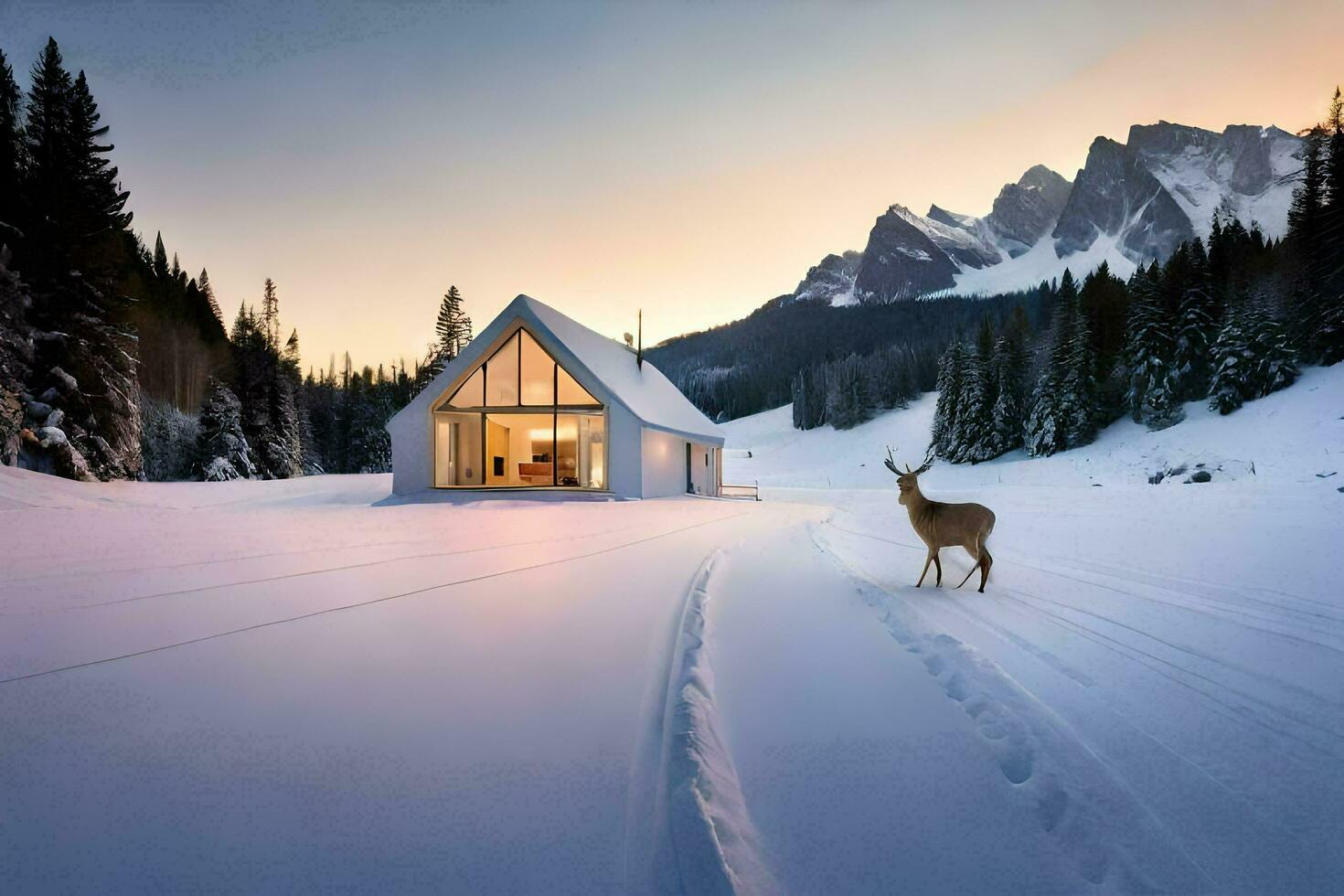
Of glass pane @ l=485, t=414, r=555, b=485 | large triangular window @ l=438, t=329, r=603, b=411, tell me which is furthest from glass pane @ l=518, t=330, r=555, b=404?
glass pane @ l=485, t=414, r=555, b=485

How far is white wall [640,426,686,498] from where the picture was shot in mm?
15953

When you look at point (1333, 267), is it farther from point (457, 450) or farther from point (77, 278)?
point (77, 278)

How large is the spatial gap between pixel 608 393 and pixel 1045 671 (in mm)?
13349

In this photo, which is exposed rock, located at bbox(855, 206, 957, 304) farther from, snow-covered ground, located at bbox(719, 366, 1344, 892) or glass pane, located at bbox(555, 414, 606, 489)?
snow-covered ground, located at bbox(719, 366, 1344, 892)

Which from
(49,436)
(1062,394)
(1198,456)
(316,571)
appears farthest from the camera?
(1062,394)

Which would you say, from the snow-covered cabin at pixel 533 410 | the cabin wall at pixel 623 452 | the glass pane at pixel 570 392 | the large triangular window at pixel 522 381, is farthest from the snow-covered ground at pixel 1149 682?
the large triangular window at pixel 522 381

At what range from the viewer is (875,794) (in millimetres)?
1728

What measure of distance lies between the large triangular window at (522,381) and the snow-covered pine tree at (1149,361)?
28.3 metres

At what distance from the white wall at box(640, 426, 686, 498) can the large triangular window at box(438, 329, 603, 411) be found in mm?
2015

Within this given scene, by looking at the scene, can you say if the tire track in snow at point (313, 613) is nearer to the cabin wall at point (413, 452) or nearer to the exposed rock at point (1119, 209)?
the cabin wall at point (413, 452)

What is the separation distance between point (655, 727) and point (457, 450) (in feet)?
53.6

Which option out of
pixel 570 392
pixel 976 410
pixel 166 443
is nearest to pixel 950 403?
pixel 976 410

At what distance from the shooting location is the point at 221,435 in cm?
2538

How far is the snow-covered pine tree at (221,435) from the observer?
25.3 m
